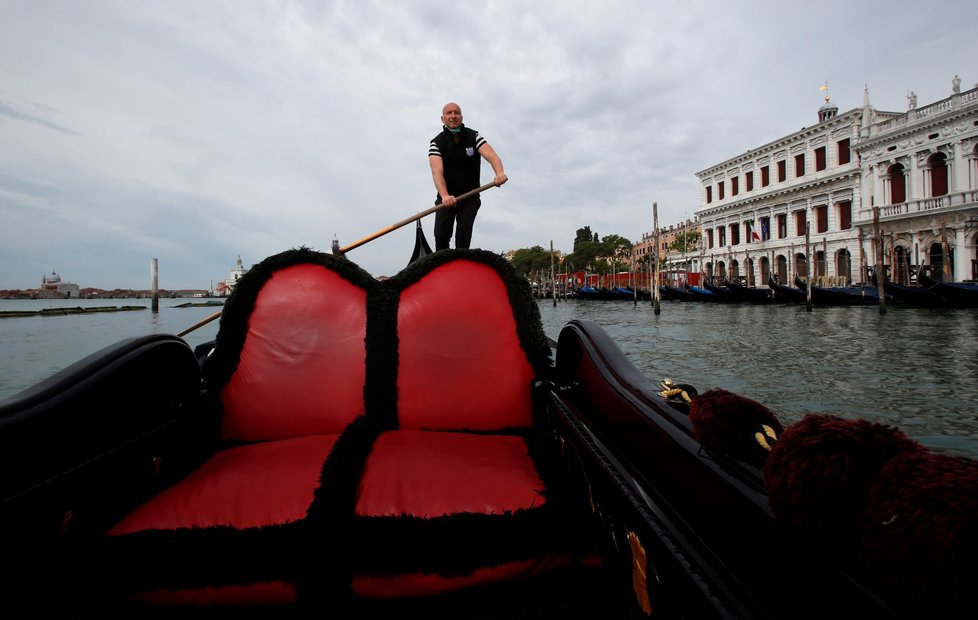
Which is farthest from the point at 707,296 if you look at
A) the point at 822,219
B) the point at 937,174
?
the point at 937,174

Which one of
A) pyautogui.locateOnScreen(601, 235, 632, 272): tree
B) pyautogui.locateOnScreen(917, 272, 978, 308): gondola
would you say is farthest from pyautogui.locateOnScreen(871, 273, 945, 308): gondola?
pyautogui.locateOnScreen(601, 235, 632, 272): tree

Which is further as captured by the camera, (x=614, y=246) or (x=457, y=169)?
(x=614, y=246)

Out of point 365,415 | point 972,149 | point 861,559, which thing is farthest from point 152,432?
point 972,149

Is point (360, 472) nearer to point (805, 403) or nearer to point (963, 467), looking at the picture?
point (963, 467)

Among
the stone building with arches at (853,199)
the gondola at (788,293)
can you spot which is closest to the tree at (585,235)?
the stone building with arches at (853,199)

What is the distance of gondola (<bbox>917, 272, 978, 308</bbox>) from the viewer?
14555 millimetres

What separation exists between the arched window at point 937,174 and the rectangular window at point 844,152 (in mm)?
4270

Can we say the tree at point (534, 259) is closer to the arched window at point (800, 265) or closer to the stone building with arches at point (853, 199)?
the stone building with arches at point (853, 199)

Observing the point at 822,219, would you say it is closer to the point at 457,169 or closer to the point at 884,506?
the point at 457,169

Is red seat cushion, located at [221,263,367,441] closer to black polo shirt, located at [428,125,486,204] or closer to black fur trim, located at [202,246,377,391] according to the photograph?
black fur trim, located at [202,246,377,391]

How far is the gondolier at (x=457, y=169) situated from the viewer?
2428 mm

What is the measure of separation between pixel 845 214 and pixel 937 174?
4.26m

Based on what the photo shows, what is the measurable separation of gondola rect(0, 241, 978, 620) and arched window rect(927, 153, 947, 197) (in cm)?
2461

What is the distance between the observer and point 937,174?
61.5 feet
